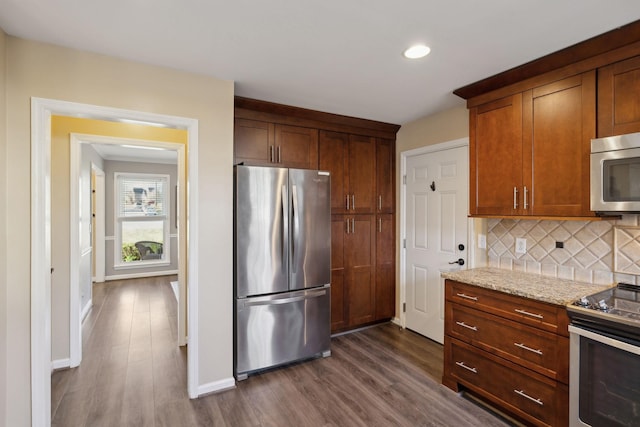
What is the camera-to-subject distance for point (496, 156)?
2414mm

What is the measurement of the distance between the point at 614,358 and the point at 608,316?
22 centimetres

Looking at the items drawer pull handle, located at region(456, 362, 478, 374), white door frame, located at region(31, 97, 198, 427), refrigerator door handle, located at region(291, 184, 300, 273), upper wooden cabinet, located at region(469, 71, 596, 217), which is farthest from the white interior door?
white door frame, located at region(31, 97, 198, 427)

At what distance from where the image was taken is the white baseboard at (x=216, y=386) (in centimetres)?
237

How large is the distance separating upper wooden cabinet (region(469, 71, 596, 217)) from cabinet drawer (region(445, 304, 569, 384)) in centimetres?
79

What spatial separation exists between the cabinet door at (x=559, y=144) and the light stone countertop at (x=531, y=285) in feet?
1.60

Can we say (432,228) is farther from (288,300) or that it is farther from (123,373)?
(123,373)

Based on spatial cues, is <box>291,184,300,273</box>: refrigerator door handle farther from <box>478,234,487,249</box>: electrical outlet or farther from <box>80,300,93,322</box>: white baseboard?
<box>80,300,93,322</box>: white baseboard

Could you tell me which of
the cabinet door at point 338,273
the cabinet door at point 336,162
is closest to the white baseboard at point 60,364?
the cabinet door at point 338,273

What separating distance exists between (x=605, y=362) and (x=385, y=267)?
2294 millimetres

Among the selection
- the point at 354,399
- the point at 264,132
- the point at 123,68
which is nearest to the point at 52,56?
the point at 123,68

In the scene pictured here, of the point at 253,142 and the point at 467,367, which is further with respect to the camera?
the point at 253,142

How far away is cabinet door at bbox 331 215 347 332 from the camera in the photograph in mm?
3434

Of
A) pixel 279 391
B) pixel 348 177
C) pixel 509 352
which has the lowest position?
pixel 279 391

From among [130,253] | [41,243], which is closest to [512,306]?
[41,243]
